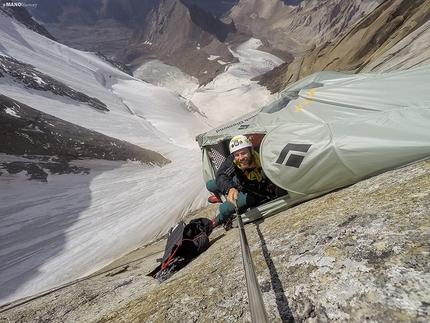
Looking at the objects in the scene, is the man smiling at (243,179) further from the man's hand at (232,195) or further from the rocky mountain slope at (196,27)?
the rocky mountain slope at (196,27)

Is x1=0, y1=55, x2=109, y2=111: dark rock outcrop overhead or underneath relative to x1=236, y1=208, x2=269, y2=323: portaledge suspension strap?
overhead

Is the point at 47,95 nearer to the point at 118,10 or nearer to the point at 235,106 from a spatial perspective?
the point at 235,106

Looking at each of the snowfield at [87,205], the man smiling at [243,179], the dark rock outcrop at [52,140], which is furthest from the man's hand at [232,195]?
the dark rock outcrop at [52,140]

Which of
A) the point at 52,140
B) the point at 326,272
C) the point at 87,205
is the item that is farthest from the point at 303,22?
the point at 326,272

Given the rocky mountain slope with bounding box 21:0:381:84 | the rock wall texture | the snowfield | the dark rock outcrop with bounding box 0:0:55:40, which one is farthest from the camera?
the rocky mountain slope with bounding box 21:0:381:84

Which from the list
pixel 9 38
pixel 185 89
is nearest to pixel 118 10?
pixel 185 89

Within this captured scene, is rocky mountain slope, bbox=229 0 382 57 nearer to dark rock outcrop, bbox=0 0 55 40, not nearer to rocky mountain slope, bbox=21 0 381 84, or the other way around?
rocky mountain slope, bbox=21 0 381 84

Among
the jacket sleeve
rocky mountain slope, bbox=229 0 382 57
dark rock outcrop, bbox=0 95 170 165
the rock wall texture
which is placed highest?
rocky mountain slope, bbox=229 0 382 57

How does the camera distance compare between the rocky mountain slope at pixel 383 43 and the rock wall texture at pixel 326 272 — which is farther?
the rocky mountain slope at pixel 383 43

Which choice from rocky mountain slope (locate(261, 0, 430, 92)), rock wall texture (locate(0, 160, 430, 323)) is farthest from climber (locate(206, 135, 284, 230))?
rocky mountain slope (locate(261, 0, 430, 92))
